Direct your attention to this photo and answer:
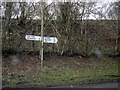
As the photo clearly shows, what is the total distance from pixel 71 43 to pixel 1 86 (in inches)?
272

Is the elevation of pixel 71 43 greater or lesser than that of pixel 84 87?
greater

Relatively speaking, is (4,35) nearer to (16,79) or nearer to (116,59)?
(16,79)

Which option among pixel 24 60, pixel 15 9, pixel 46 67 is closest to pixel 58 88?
pixel 46 67

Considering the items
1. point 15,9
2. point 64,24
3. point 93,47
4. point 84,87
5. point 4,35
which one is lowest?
Answer: point 84,87

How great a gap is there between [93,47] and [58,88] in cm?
744

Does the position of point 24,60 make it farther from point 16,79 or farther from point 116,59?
point 116,59

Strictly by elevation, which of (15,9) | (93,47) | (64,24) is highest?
(15,9)

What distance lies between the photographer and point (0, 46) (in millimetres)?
10148

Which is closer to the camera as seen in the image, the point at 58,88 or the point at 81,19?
the point at 58,88

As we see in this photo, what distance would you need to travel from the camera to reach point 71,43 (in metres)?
11.8

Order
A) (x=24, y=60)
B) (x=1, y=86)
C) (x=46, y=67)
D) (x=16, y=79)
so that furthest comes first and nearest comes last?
1. (x=24, y=60)
2. (x=46, y=67)
3. (x=16, y=79)
4. (x=1, y=86)

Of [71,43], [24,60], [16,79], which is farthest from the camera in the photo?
[71,43]

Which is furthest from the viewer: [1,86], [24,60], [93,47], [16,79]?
[93,47]

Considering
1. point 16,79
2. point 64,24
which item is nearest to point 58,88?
point 16,79
